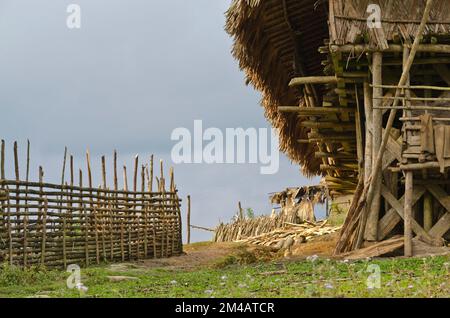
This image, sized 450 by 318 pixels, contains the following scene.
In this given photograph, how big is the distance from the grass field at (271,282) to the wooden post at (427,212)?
245 centimetres

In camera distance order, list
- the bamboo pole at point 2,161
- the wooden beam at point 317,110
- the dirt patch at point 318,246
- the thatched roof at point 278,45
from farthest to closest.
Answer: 1. the dirt patch at point 318,246
2. the thatched roof at point 278,45
3. the wooden beam at point 317,110
4. the bamboo pole at point 2,161

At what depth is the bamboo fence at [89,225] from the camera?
1717 cm

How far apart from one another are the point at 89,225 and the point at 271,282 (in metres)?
8.85

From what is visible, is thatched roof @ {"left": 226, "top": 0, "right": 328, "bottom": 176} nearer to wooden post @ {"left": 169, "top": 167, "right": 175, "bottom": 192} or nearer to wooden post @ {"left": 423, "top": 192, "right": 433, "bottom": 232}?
wooden post @ {"left": 169, "top": 167, "right": 175, "bottom": 192}

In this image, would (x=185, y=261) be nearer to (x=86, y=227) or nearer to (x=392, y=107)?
(x=86, y=227)

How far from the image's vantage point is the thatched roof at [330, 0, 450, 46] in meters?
17.1

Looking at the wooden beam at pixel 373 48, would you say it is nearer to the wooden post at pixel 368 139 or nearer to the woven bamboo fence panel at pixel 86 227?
the wooden post at pixel 368 139

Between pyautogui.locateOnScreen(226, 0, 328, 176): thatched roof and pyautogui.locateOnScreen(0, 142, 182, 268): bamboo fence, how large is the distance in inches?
138

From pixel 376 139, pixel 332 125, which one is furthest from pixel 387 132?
pixel 332 125

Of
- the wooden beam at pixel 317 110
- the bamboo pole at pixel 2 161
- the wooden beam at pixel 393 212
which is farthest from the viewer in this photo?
the wooden beam at pixel 317 110

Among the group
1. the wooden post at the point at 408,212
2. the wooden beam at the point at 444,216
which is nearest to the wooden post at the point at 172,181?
the wooden beam at the point at 444,216

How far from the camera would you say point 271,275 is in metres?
13.5

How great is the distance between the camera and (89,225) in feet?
64.8
